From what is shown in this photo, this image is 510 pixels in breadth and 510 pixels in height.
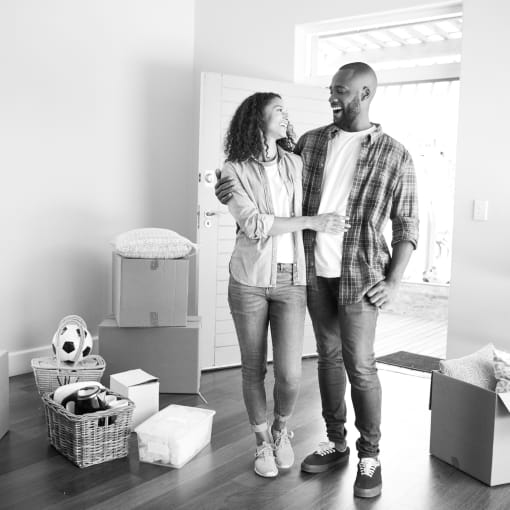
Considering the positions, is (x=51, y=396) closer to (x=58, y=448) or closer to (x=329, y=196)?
(x=58, y=448)

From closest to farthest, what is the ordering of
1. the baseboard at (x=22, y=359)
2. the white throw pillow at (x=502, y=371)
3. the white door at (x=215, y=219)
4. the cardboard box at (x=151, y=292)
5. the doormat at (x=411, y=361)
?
the white throw pillow at (x=502, y=371)
the cardboard box at (x=151, y=292)
the baseboard at (x=22, y=359)
the white door at (x=215, y=219)
the doormat at (x=411, y=361)

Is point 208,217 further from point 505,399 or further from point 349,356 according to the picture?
point 505,399

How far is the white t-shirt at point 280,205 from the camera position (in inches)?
84.0

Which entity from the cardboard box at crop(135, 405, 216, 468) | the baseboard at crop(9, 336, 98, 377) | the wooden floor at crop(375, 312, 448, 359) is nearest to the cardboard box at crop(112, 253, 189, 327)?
the cardboard box at crop(135, 405, 216, 468)

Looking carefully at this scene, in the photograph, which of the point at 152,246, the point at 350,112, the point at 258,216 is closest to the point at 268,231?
the point at 258,216

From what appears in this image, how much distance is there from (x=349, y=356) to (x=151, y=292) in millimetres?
1409

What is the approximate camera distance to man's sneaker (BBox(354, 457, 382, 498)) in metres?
2.17

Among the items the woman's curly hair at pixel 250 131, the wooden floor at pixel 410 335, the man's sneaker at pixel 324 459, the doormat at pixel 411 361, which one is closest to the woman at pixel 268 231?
the woman's curly hair at pixel 250 131

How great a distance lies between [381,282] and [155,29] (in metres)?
2.97

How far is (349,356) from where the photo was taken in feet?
7.04

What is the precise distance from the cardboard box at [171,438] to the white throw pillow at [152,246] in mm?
963

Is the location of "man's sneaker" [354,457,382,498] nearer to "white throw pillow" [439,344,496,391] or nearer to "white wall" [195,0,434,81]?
"white throw pillow" [439,344,496,391]

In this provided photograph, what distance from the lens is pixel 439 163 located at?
760cm

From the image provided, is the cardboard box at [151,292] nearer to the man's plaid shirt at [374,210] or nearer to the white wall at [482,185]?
the man's plaid shirt at [374,210]
